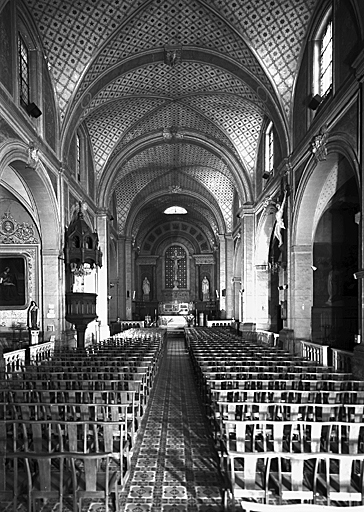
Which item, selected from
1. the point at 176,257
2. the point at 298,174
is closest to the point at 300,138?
the point at 298,174

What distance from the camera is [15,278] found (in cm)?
1656

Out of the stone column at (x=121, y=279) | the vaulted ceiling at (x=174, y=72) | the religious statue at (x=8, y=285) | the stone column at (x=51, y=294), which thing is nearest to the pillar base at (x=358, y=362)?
the vaulted ceiling at (x=174, y=72)

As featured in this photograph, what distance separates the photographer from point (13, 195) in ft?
51.1

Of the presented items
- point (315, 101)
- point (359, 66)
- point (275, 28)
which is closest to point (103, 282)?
point (315, 101)

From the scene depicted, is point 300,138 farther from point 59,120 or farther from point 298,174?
point 59,120

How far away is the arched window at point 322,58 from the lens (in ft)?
41.2

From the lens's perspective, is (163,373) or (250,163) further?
(250,163)

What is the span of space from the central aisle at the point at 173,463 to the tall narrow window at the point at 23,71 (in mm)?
10000

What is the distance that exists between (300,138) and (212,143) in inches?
354

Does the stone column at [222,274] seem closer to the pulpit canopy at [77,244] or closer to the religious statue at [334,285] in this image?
the religious statue at [334,285]

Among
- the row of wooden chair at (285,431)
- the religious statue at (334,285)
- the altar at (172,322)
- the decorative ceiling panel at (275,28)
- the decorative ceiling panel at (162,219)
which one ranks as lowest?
the altar at (172,322)

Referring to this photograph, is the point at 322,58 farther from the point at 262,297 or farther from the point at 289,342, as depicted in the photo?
the point at 262,297

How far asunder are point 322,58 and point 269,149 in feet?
23.6

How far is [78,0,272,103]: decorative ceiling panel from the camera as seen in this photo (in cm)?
1419
